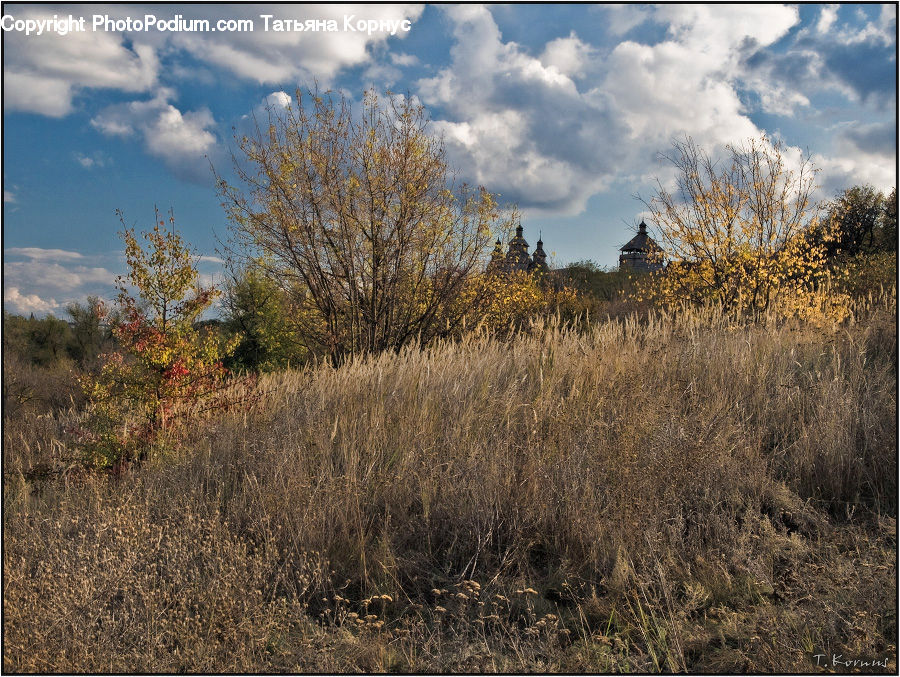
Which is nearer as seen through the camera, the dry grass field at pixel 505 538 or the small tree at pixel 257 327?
the dry grass field at pixel 505 538

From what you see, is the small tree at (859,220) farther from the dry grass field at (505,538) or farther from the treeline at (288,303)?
the dry grass field at (505,538)

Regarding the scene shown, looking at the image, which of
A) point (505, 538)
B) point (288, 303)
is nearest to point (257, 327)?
point (288, 303)

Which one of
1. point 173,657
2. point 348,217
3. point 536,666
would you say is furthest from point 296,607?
point 348,217

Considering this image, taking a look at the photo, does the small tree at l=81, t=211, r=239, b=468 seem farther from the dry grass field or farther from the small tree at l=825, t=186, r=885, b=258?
the small tree at l=825, t=186, r=885, b=258

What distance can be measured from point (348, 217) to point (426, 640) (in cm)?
842

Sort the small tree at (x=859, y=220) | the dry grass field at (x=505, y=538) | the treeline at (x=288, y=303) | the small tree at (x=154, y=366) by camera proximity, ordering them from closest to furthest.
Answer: the dry grass field at (x=505, y=538)
the small tree at (x=154, y=366)
the treeline at (x=288, y=303)
the small tree at (x=859, y=220)

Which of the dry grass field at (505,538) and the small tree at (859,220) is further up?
the small tree at (859,220)

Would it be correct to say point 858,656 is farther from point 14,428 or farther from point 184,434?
point 14,428

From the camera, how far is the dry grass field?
8.91 ft

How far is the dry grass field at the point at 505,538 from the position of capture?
271cm

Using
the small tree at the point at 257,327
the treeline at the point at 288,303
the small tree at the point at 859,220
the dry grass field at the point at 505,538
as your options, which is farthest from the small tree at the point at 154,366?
the small tree at the point at 859,220

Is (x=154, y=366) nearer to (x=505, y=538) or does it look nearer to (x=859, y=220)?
(x=505, y=538)

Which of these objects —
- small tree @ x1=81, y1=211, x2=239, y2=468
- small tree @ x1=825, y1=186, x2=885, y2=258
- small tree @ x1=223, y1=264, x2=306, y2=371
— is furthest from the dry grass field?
small tree @ x1=825, y1=186, x2=885, y2=258

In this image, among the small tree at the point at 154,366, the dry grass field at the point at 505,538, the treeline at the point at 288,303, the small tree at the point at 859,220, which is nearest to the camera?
the dry grass field at the point at 505,538
